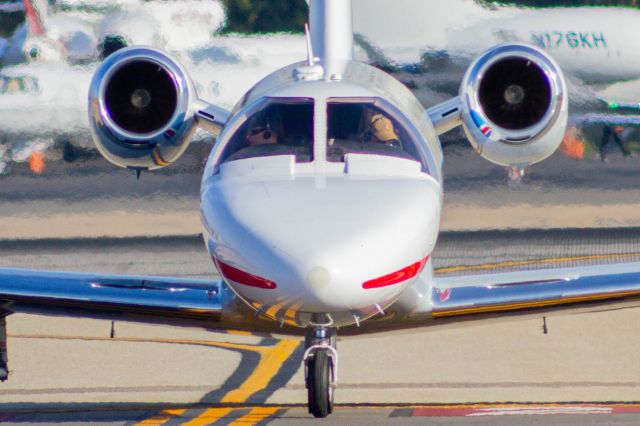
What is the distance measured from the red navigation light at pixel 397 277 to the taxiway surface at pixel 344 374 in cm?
161

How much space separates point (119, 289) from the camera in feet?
35.9

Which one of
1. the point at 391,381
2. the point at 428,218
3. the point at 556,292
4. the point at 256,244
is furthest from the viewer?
the point at 391,381

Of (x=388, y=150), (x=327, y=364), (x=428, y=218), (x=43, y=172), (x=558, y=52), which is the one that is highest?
(x=558, y=52)

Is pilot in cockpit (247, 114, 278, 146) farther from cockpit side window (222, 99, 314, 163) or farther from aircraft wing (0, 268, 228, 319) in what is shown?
aircraft wing (0, 268, 228, 319)

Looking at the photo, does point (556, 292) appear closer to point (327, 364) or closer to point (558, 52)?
point (327, 364)

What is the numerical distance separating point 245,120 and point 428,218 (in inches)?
66.4

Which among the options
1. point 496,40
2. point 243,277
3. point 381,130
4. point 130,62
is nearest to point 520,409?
point 381,130

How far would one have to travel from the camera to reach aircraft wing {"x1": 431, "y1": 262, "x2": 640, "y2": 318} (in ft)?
35.1

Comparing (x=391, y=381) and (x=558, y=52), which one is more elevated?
(x=558, y=52)

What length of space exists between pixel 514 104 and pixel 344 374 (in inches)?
107

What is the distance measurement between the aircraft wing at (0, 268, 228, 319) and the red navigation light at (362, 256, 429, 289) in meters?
1.90

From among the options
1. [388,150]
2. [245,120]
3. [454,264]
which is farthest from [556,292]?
[454,264]

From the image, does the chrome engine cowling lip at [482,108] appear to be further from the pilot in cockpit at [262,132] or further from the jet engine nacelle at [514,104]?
the pilot in cockpit at [262,132]

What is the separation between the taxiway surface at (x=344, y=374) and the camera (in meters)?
10.9
